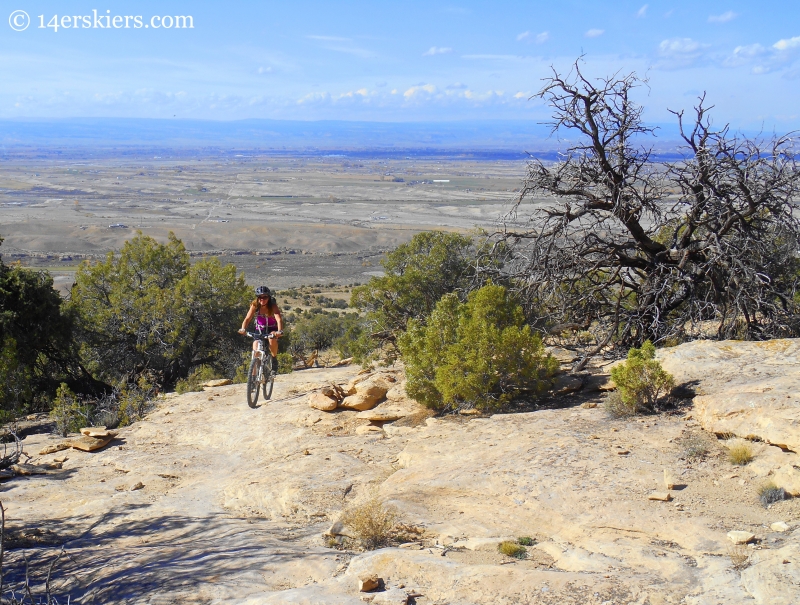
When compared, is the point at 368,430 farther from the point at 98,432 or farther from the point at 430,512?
the point at 98,432

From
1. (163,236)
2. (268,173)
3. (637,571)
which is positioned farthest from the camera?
(268,173)

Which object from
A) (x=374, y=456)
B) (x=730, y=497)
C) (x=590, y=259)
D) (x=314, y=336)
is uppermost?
(x=590, y=259)

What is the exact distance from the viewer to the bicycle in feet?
32.0

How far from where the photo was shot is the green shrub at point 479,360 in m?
8.42

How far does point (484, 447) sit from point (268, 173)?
16277 cm

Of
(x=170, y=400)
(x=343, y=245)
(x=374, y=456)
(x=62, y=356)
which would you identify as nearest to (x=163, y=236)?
(x=343, y=245)

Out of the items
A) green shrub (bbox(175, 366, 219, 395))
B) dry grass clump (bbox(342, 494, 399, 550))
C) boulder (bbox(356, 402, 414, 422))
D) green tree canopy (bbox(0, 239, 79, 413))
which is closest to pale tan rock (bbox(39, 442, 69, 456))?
green tree canopy (bbox(0, 239, 79, 413))

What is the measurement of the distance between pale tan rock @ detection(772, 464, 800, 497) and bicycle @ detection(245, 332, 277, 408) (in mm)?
6337

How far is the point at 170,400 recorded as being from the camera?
1152 centimetres

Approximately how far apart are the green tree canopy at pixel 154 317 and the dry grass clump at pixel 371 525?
32.7 feet

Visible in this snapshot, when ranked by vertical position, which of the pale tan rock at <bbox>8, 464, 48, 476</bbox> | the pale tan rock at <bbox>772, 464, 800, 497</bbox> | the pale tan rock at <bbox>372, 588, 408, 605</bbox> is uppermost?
the pale tan rock at <bbox>772, 464, 800, 497</bbox>

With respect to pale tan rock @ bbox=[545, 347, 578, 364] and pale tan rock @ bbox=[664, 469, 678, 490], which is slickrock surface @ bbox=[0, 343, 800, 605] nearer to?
pale tan rock @ bbox=[664, 469, 678, 490]

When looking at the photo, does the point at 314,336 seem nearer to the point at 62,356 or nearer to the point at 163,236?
the point at 62,356

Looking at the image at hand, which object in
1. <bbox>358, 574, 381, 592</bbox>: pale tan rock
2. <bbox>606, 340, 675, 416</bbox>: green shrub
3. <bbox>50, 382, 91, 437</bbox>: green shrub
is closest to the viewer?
<bbox>358, 574, 381, 592</bbox>: pale tan rock
